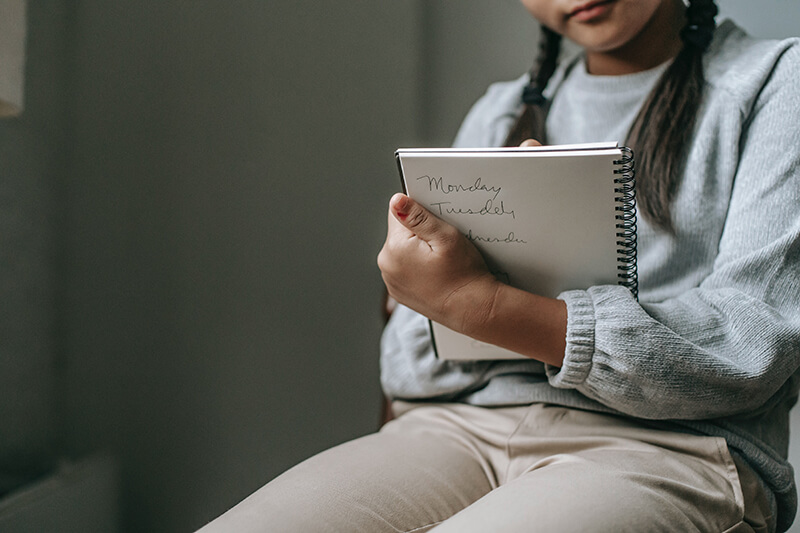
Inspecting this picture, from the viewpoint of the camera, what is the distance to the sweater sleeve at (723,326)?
500 mm

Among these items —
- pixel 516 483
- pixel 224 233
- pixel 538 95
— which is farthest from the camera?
pixel 224 233

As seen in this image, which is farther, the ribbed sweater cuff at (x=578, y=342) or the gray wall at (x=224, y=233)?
the gray wall at (x=224, y=233)

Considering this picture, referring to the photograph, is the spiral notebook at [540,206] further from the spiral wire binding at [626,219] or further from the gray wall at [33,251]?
the gray wall at [33,251]

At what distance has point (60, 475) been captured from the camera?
2.77 ft

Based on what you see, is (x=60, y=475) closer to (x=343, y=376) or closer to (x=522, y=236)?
(x=343, y=376)

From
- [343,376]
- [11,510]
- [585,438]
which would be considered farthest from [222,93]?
[585,438]

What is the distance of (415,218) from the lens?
0.52m

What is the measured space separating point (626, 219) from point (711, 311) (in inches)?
4.6

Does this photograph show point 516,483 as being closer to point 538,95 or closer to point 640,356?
point 640,356

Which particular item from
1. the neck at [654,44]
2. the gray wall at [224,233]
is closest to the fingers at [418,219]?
the neck at [654,44]

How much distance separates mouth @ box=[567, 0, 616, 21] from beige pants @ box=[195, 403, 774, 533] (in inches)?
15.7

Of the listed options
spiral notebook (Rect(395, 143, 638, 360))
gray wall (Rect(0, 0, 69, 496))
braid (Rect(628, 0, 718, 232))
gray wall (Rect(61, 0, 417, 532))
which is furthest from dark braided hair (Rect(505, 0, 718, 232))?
gray wall (Rect(0, 0, 69, 496))

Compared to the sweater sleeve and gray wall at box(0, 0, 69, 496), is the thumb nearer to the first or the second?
the sweater sleeve

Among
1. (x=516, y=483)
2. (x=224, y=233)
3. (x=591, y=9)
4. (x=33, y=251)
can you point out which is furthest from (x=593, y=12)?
(x=33, y=251)
